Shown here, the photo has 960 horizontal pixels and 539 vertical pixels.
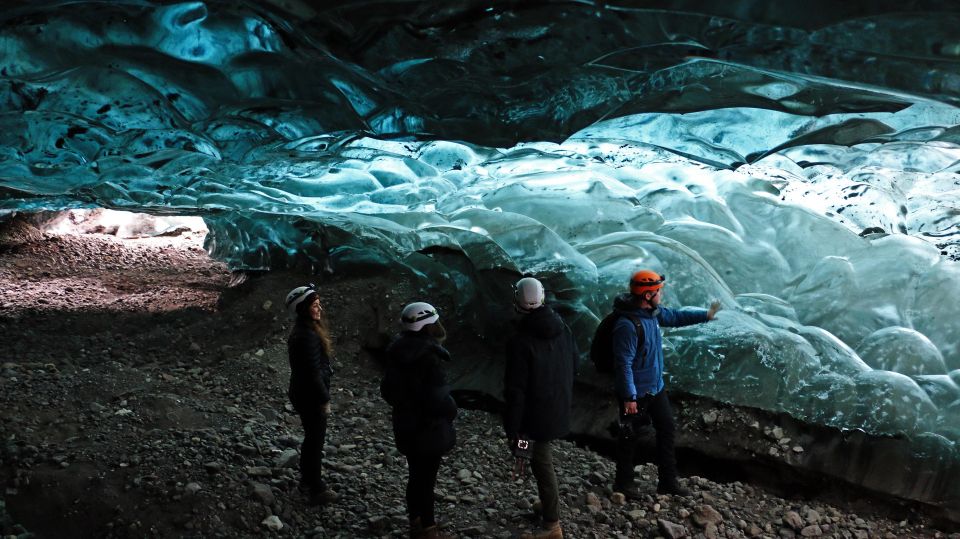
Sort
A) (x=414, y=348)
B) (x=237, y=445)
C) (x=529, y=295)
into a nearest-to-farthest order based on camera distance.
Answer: (x=414, y=348) → (x=529, y=295) → (x=237, y=445)

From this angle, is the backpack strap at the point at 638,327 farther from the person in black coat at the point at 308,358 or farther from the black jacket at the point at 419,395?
the person in black coat at the point at 308,358

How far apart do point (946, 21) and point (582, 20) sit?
1540 mm

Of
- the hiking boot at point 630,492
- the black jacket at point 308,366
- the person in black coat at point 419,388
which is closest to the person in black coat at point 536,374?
the person in black coat at point 419,388

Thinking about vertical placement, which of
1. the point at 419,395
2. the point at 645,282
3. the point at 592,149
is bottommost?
the point at 419,395

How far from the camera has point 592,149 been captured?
6.27 metres

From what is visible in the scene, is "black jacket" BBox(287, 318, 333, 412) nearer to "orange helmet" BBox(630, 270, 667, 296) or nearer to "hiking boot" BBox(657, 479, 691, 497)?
"orange helmet" BBox(630, 270, 667, 296)

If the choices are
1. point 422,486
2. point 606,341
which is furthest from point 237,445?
point 606,341

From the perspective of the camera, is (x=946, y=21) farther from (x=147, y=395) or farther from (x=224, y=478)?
(x=147, y=395)

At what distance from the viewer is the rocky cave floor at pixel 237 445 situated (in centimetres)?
510

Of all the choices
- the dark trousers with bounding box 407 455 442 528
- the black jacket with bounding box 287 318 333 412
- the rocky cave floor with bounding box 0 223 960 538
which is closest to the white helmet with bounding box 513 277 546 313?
the dark trousers with bounding box 407 455 442 528

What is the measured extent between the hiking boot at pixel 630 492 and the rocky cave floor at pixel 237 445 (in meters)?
0.08

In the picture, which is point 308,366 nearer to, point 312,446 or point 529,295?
point 312,446

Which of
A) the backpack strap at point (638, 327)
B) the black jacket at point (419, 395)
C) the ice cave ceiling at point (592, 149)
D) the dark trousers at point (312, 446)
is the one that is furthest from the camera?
the dark trousers at point (312, 446)

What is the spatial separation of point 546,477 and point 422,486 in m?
0.68
